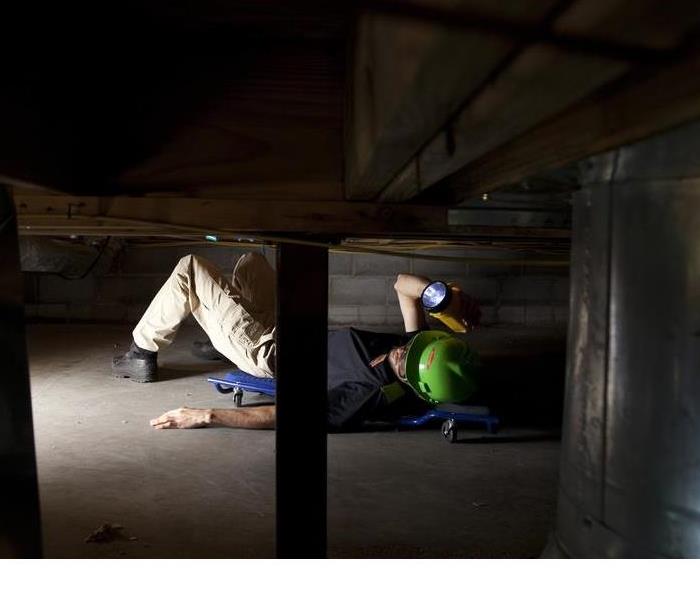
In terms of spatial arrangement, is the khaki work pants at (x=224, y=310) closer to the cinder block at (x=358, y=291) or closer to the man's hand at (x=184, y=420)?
the man's hand at (x=184, y=420)

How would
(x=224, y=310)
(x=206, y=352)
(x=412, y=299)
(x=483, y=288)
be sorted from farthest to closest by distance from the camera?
(x=483, y=288) → (x=206, y=352) → (x=224, y=310) → (x=412, y=299)

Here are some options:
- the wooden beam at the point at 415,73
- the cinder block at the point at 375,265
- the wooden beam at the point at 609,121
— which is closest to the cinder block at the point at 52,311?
the cinder block at the point at 375,265

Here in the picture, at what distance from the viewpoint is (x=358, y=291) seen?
6145 millimetres

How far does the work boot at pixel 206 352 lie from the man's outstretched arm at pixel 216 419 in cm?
150

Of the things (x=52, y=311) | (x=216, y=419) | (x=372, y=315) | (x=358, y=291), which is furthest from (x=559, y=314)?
(x=52, y=311)

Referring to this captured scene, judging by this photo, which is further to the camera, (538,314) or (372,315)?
(538,314)

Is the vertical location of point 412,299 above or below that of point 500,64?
below

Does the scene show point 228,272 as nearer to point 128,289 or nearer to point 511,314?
point 128,289

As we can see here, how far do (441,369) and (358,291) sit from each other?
3.27 m

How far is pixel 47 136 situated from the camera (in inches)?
33.4

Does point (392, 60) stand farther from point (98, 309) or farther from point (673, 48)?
point (98, 309)

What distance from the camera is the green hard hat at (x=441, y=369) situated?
2.93m

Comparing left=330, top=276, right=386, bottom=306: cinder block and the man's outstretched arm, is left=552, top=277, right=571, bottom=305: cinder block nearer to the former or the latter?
left=330, top=276, right=386, bottom=306: cinder block

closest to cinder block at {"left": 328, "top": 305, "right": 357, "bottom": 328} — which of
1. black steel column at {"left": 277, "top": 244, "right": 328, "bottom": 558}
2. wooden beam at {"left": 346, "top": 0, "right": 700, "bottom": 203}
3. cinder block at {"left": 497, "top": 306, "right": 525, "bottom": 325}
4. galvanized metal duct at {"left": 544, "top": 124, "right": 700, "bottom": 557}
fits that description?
cinder block at {"left": 497, "top": 306, "right": 525, "bottom": 325}
